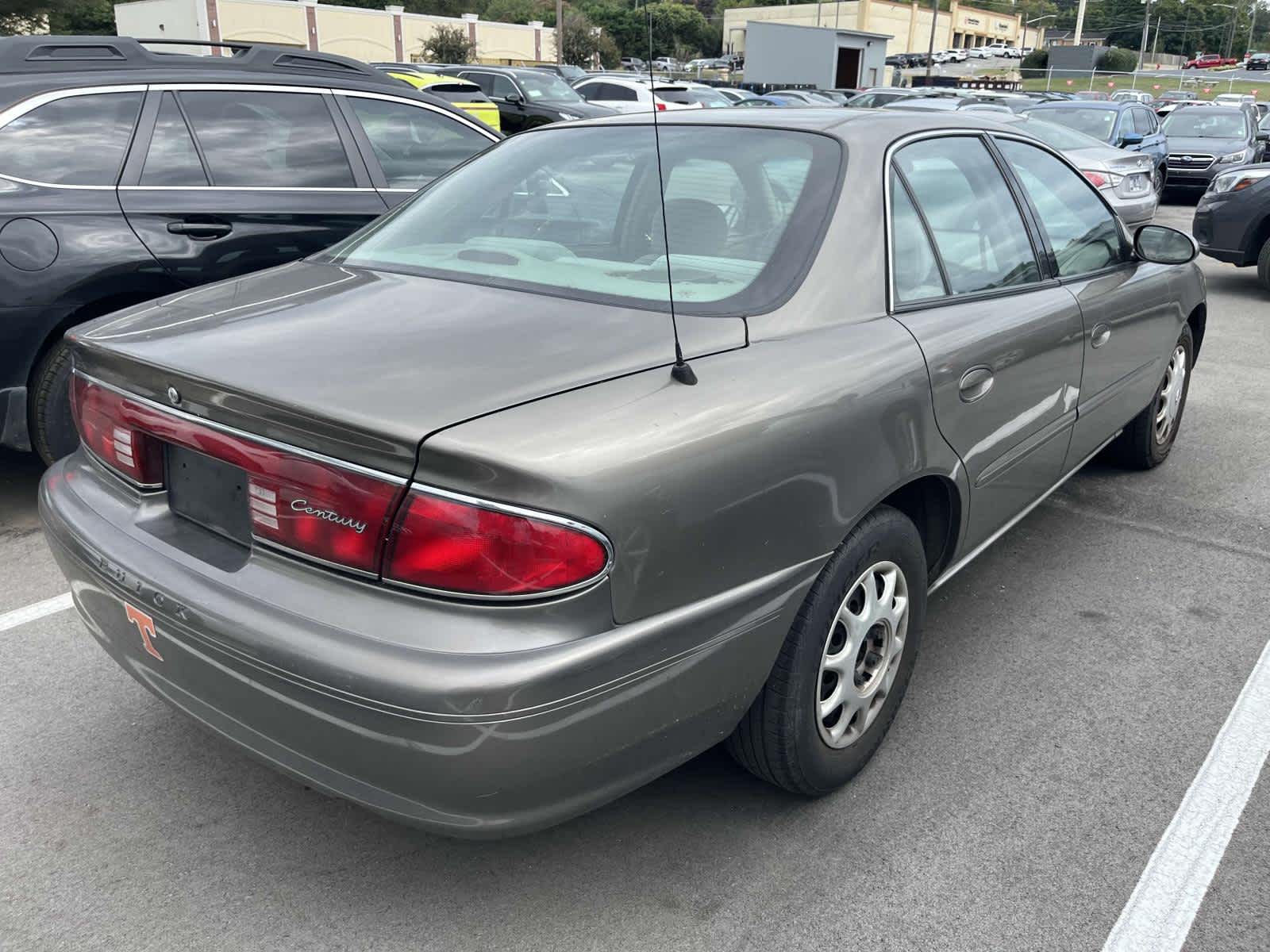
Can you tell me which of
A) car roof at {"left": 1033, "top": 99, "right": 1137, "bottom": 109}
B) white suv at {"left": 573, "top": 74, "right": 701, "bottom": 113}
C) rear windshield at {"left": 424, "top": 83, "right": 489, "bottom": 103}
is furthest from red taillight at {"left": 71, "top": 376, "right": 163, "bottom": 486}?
white suv at {"left": 573, "top": 74, "right": 701, "bottom": 113}

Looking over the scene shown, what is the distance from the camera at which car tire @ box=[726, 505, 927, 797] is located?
2330mm

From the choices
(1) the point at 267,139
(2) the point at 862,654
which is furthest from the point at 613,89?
(2) the point at 862,654

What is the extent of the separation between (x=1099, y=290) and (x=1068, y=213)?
29cm

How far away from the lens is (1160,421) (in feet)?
15.7

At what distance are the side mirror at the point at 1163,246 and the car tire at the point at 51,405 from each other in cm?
402

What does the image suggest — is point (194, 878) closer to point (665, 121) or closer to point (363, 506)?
point (363, 506)

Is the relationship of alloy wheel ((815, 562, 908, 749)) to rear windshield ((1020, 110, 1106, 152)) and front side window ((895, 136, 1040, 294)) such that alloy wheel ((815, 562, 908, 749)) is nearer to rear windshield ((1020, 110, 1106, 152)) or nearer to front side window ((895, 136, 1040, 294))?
front side window ((895, 136, 1040, 294))

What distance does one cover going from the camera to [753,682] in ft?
7.27

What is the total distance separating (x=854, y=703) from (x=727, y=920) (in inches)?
24.2

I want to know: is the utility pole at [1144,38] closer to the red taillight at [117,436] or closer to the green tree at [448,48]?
the green tree at [448,48]

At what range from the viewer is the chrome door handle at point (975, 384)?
2.76 m

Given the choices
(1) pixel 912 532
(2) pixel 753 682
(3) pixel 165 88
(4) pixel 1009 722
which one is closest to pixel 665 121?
(1) pixel 912 532

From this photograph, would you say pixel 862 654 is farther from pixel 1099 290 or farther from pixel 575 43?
pixel 575 43

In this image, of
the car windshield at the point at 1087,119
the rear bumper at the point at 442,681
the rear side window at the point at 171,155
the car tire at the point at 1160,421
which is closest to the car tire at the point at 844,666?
the rear bumper at the point at 442,681
